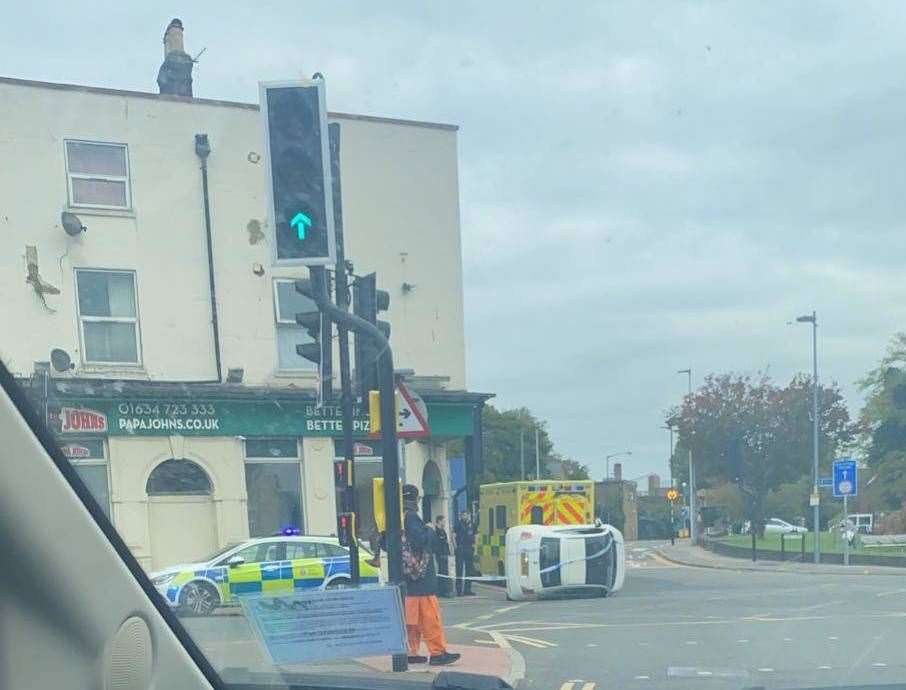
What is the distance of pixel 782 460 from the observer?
3.49m

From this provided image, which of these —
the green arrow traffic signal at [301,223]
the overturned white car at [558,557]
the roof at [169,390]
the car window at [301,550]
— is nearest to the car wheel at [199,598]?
the car window at [301,550]

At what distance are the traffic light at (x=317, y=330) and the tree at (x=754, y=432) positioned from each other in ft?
3.56

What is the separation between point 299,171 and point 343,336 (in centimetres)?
47

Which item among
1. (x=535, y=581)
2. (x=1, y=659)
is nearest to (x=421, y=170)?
(x=535, y=581)

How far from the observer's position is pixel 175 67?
107 inches

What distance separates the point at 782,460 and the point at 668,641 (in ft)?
2.41

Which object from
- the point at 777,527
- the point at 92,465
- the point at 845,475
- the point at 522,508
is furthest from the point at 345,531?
the point at 845,475

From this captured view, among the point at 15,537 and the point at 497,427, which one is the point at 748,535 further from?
the point at 15,537

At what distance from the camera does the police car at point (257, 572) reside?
2.68 metres

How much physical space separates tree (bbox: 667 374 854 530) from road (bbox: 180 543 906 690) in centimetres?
43

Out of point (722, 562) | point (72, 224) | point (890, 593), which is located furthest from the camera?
point (890, 593)

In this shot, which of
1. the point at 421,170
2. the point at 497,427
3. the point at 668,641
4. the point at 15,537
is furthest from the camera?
the point at 668,641

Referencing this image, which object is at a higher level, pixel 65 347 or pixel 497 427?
pixel 65 347

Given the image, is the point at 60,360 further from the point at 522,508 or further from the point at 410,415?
the point at 522,508
